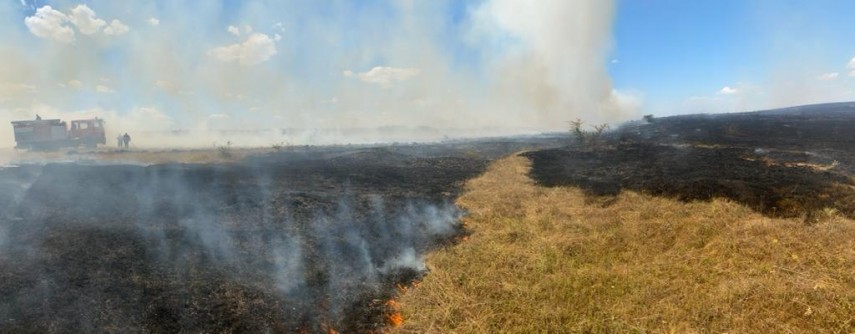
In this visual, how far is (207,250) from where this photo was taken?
11.2 metres

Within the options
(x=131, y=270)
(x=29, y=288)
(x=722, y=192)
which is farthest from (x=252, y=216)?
(x=722, y=192)

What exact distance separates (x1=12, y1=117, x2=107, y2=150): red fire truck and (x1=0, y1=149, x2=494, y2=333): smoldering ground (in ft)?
76.8

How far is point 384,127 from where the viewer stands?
11362 cm

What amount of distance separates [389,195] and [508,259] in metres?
9.21

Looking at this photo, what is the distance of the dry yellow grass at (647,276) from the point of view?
7.12 metres

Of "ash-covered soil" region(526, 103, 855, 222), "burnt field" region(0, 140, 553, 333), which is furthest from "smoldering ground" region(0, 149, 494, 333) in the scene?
"ash-covered soil" region(526, 103, 855, 222)

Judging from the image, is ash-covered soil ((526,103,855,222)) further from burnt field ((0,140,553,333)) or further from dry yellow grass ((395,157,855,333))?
burnt field ((0,140,553,333))

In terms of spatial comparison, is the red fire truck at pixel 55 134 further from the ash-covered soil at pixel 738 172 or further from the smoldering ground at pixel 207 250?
the ash-covered soil at pixel 738 172

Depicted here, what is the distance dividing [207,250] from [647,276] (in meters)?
10.5

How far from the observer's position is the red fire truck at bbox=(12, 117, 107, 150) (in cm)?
3850

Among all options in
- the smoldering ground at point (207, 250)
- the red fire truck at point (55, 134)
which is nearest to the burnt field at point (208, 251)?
the smoldering ground at point (207, 250)

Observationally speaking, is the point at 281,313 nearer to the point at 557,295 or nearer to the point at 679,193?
the point at 557,295

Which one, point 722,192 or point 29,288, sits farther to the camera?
point 722,192

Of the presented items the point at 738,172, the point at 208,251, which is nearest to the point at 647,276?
the point at 208,251
